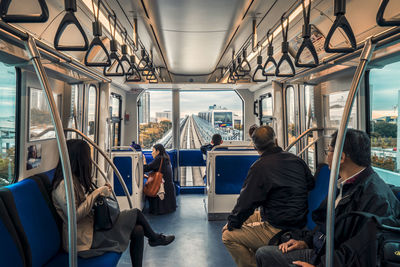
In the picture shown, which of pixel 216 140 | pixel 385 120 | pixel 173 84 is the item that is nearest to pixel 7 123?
pixel 385 120

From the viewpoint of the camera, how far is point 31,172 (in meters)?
2.68

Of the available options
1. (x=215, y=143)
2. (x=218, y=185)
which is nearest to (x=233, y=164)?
(x=218, y=185)

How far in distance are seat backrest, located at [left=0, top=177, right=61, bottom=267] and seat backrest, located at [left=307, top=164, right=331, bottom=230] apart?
7.96 feet

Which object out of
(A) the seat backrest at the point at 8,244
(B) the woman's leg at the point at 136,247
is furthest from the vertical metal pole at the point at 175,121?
(A) the seat backrest at the point at 8,244

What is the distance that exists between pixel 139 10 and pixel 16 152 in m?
2.05

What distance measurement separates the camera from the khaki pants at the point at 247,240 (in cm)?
243

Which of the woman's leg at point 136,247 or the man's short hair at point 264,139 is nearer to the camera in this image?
the man's short hair at point 264,139

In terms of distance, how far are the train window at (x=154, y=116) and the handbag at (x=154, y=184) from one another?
234 centimetres

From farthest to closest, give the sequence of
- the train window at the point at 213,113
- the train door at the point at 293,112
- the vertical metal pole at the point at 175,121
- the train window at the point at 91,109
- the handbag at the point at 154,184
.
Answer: the train window at the point at 213,113, the vertical metal pole at the point at 175,121, the handbag at the point at 154,184, the train door at the point at 293,112, the train window at the point at 91,109

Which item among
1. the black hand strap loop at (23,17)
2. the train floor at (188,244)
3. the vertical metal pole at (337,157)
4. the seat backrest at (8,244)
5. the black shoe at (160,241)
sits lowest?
the train floor at (188,244)

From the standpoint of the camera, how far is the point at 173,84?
6535 millimetres

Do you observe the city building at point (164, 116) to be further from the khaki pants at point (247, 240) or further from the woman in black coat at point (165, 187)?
the khaki pants at point (247, 240)

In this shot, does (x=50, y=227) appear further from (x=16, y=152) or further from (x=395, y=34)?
(x=395, y=34)

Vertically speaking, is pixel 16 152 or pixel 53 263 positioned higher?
pixel 16 152
